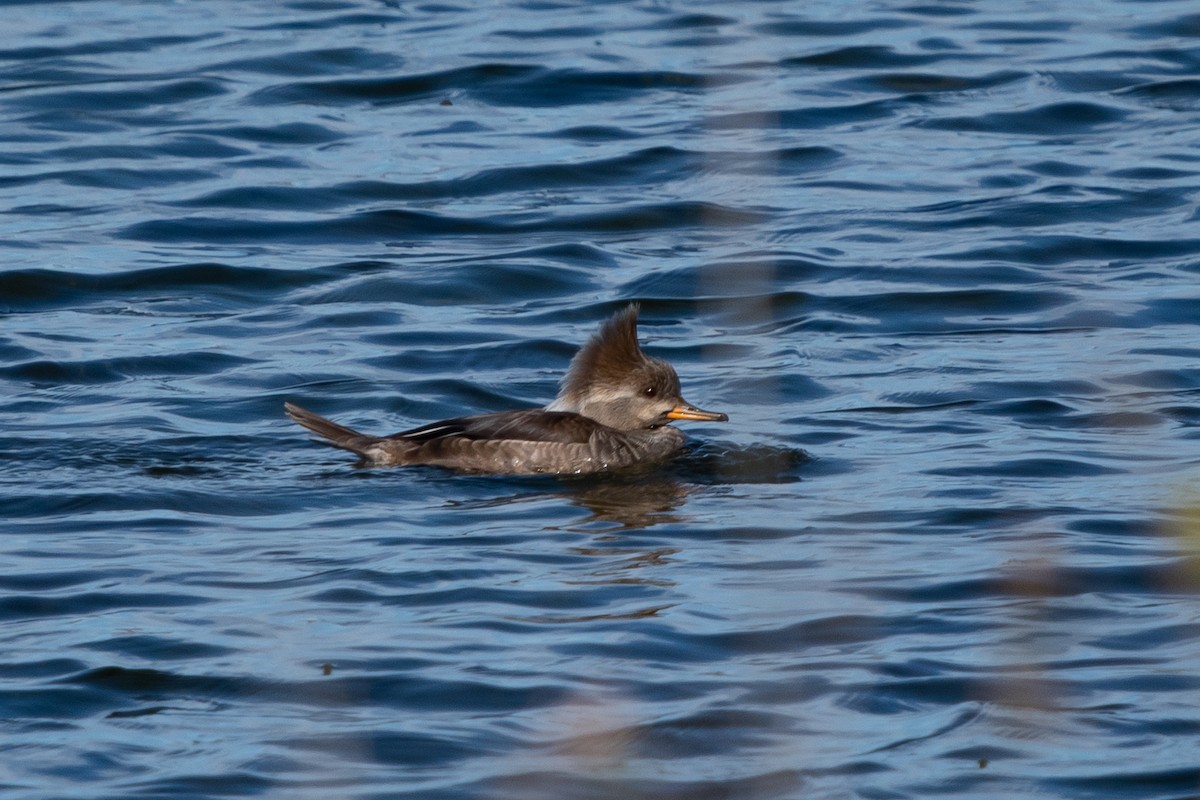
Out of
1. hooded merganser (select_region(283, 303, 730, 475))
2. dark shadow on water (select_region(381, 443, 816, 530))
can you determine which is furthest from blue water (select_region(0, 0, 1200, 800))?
hooded merganser (select_region(283, 303, 730, 475))

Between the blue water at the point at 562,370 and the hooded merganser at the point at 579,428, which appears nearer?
the blue water at the point at 562,370

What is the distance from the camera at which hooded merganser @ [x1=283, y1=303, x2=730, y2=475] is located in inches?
376

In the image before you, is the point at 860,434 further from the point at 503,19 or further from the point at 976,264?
the point at 503,19

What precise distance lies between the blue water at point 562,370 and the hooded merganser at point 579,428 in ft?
0.46

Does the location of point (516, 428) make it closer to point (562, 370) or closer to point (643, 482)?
point (643, 482)

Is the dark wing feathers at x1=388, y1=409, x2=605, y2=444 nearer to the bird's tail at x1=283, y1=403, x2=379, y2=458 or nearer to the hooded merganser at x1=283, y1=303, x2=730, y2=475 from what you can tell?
the hooded merganser at x1=283, y1=303, x2=730, y2=475

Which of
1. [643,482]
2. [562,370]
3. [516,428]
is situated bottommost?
[643,482]

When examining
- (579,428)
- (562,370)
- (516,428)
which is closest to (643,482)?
(579,428)

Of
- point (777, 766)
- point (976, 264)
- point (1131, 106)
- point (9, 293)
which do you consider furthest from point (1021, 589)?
point (1131, 106)

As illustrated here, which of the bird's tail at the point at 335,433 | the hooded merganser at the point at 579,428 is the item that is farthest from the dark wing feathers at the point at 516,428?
the bird's tail at the point at 335,433

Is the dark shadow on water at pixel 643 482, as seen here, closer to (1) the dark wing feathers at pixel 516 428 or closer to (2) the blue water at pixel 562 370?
(2) the blue water at pixel 562 370

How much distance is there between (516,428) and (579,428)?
14.1 inches

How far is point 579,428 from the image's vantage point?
9898 millimetres

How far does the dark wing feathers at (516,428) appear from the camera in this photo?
376 inches
